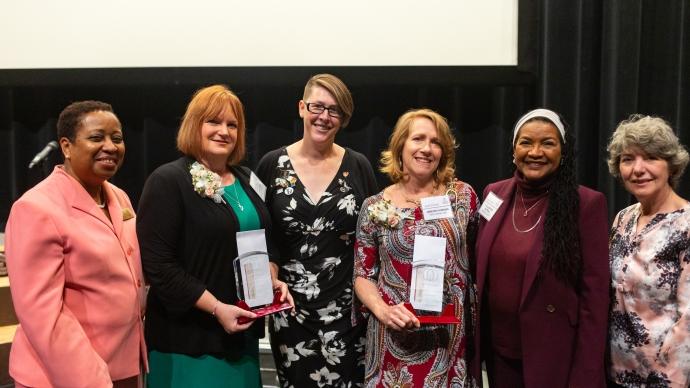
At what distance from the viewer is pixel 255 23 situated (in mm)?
3627

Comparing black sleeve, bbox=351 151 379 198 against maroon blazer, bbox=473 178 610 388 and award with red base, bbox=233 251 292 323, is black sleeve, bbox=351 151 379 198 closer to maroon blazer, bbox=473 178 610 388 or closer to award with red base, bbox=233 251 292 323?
award with red base, bbox=233 251 292 323

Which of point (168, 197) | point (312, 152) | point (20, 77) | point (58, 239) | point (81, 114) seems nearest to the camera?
point (58, 239)

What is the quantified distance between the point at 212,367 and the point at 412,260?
2.65 feet

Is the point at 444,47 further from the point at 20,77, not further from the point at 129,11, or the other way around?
the point at 20,77

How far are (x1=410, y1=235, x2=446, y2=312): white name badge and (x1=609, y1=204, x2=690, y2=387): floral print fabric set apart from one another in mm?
602

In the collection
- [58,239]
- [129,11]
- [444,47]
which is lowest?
[58,239]

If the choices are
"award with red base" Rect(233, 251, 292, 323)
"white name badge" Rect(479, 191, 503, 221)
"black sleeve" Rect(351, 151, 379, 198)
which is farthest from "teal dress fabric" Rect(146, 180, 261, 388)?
"white name badge" Rect(479, 191, 503, 221)

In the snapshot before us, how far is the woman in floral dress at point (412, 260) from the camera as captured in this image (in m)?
2.08

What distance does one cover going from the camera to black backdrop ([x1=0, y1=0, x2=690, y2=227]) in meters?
3.38

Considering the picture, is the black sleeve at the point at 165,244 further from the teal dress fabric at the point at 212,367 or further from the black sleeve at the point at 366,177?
the black sleeve at the point at 366,177

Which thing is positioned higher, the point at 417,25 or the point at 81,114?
the point at 417,25

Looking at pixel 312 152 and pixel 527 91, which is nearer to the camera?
pixel 312 152

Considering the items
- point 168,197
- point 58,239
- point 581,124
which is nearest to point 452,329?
point 168,197

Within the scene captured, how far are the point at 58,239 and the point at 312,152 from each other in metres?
1.11
